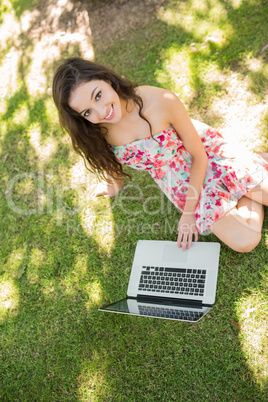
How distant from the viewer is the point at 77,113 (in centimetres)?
244

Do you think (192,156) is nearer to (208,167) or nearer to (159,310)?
(208,167)

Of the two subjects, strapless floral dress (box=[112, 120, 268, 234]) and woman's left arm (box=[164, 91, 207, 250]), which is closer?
woman's left arm (box=[164, 91, 207, 250])

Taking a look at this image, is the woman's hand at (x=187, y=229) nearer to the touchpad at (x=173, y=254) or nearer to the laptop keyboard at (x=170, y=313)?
the touchpad at (x=173, y=254)

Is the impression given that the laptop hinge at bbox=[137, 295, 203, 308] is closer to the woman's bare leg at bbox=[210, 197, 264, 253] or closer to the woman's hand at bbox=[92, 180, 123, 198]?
the woman's bare leg at bbox=[210, 197, 264, 253]

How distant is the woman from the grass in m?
0.31

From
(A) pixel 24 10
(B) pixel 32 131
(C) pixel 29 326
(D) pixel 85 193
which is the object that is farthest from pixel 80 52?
(C) pixel 29 326

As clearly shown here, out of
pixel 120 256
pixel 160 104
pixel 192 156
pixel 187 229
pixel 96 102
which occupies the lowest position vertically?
pixel 120 256

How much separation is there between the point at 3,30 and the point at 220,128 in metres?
4.64

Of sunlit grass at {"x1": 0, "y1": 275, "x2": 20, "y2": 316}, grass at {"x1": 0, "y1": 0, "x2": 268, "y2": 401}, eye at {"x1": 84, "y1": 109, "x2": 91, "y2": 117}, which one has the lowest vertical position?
sunlit grass at {"x1": 0, "y1": 275, "x2": 20, "y2": 316}

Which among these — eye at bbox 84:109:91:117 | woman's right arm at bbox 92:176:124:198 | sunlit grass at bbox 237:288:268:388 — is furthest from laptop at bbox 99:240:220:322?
eye at bbox 84:109:91:117

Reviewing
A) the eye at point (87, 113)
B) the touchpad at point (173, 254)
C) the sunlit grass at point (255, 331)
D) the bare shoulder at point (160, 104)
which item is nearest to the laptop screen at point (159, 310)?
the sunlit grass at point (255, 331)

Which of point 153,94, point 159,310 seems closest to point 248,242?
point 159,310

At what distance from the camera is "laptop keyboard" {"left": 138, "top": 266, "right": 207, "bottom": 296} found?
2855 mm

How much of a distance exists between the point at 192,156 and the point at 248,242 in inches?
31.2
